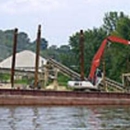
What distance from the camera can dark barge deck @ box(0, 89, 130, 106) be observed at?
71.5 meters

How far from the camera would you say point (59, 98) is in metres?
74.8

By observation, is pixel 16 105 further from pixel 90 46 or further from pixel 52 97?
pixel 90 46

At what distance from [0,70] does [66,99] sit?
37.3 metres

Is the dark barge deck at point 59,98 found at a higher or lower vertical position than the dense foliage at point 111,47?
lower

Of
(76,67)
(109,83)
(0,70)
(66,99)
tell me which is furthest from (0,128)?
(76,67)

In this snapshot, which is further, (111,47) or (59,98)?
(111,47)

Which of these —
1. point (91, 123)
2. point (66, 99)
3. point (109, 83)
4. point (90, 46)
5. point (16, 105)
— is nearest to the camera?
point (91, 123)

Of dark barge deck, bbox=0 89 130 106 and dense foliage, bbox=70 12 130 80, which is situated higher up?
dense foliage, bbox=70 12 130 80

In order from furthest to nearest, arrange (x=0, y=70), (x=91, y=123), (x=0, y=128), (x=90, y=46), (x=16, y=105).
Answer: (x=90, y=46)
(x=0, y=70)
(x=16, y=105)
(x=91, y=123)
(x=0, y=128)

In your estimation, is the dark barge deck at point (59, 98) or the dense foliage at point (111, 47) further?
the dense foliage at point (111, 47)

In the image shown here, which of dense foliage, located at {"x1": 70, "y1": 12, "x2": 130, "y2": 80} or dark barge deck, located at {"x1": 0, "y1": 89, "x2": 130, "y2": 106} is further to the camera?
dense foliage, located at {"x1": 70, "y1": 12, "x2": 130, "y2": 80}

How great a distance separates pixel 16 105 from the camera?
70.6 m

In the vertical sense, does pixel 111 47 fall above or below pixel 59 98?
above

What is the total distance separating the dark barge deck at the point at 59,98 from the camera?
71.5m
